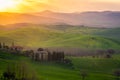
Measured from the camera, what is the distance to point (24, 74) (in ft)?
430

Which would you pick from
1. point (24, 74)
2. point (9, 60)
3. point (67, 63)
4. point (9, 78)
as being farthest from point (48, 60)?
point (9, 78)

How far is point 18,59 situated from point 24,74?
4609 cm

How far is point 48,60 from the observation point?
187 m

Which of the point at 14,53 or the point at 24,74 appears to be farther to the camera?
the point at 14,53

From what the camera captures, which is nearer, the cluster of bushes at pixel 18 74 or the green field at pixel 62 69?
the cluster of bushes at pixel 18 74

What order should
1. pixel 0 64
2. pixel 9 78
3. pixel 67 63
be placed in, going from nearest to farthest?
pixel 9 78
pixel 0 64
pixel 67 63

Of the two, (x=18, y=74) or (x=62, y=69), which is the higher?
(x=18, y=74)

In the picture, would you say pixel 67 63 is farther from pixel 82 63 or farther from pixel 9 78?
pixel 9 78

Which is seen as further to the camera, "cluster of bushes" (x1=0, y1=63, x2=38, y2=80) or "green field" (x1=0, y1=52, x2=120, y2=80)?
"green field" (x1=0, y1=52, x2=120, y2=80)

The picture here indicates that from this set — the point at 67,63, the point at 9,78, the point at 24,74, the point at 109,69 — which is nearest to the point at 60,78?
the point at 24,74

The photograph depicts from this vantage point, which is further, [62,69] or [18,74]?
[62,69]

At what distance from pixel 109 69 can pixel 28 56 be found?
1886 inches

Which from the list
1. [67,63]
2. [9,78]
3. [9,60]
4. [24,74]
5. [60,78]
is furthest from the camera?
[67,63]

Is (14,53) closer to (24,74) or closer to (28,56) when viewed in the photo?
(28,56)
